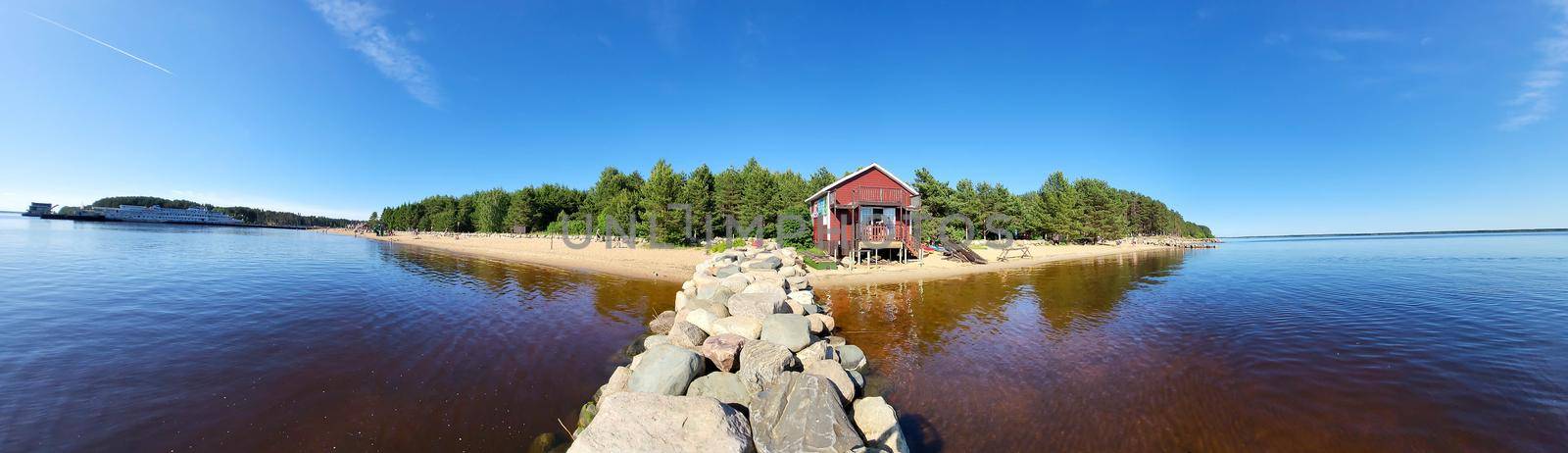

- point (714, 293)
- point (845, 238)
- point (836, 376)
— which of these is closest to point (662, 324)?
point (714, 293)

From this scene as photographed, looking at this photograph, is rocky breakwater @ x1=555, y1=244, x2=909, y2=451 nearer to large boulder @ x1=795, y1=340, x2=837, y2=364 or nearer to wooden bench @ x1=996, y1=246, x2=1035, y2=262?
large boulder @ x1=795, y1=340, x2=837, y2=364

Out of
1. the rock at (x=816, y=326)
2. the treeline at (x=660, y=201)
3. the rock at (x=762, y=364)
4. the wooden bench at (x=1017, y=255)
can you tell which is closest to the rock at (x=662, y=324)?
the rock at (x=816, y=326)

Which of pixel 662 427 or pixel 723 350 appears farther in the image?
pixel 723 350

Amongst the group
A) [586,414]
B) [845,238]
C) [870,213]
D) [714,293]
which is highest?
[870,213]

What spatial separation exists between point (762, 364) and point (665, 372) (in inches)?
58.3

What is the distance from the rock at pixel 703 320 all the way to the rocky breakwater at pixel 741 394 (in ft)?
0.07

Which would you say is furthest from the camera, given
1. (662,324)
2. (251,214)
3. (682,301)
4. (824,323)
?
(251,214)

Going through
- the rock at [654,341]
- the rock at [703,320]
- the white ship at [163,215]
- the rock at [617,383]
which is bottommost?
the rock at [617,383]

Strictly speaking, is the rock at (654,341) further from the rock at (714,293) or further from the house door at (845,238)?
the house door at (845,238)

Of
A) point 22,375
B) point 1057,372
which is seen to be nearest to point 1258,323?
point 1057,372

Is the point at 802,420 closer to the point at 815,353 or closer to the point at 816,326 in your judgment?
the point at 815,353

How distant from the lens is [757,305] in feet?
34.7

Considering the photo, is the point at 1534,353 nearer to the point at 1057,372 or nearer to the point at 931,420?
the point at 1057,372

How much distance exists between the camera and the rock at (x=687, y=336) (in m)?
9.19
